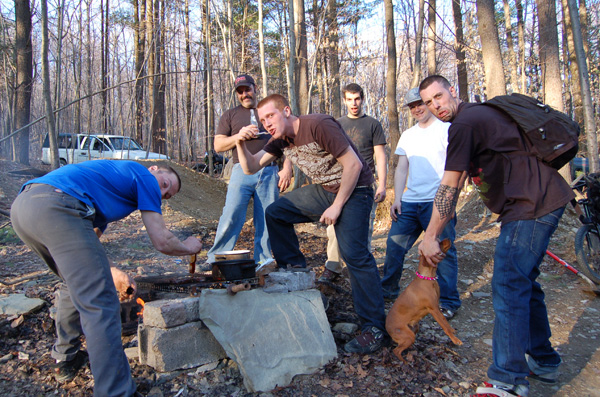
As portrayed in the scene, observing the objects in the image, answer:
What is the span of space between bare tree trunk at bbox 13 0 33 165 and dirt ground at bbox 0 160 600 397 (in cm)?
875

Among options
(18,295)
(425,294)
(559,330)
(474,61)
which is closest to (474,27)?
(474,61)

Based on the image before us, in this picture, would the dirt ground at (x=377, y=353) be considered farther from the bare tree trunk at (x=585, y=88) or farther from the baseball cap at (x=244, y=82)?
the bare tree trunk at (x=585, y=88)

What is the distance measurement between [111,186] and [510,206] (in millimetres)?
2489

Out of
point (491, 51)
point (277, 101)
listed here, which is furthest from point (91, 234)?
point (491, 51)

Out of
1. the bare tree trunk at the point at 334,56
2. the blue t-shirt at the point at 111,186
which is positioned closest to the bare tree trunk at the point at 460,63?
the bare tree trunk at the point at 334,56

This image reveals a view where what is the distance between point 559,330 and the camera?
413 centimetres

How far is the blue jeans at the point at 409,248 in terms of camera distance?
4.18m

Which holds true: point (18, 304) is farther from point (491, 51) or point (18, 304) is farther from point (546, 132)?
point (491, 51)

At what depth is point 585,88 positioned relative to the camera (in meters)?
8.51

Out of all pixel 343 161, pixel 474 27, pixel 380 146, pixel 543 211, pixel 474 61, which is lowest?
pixel 543 211

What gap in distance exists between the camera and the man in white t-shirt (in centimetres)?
418

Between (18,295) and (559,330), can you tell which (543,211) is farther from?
(18,295)

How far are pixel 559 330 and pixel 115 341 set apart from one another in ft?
13.1

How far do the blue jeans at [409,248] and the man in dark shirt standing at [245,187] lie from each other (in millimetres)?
1253
